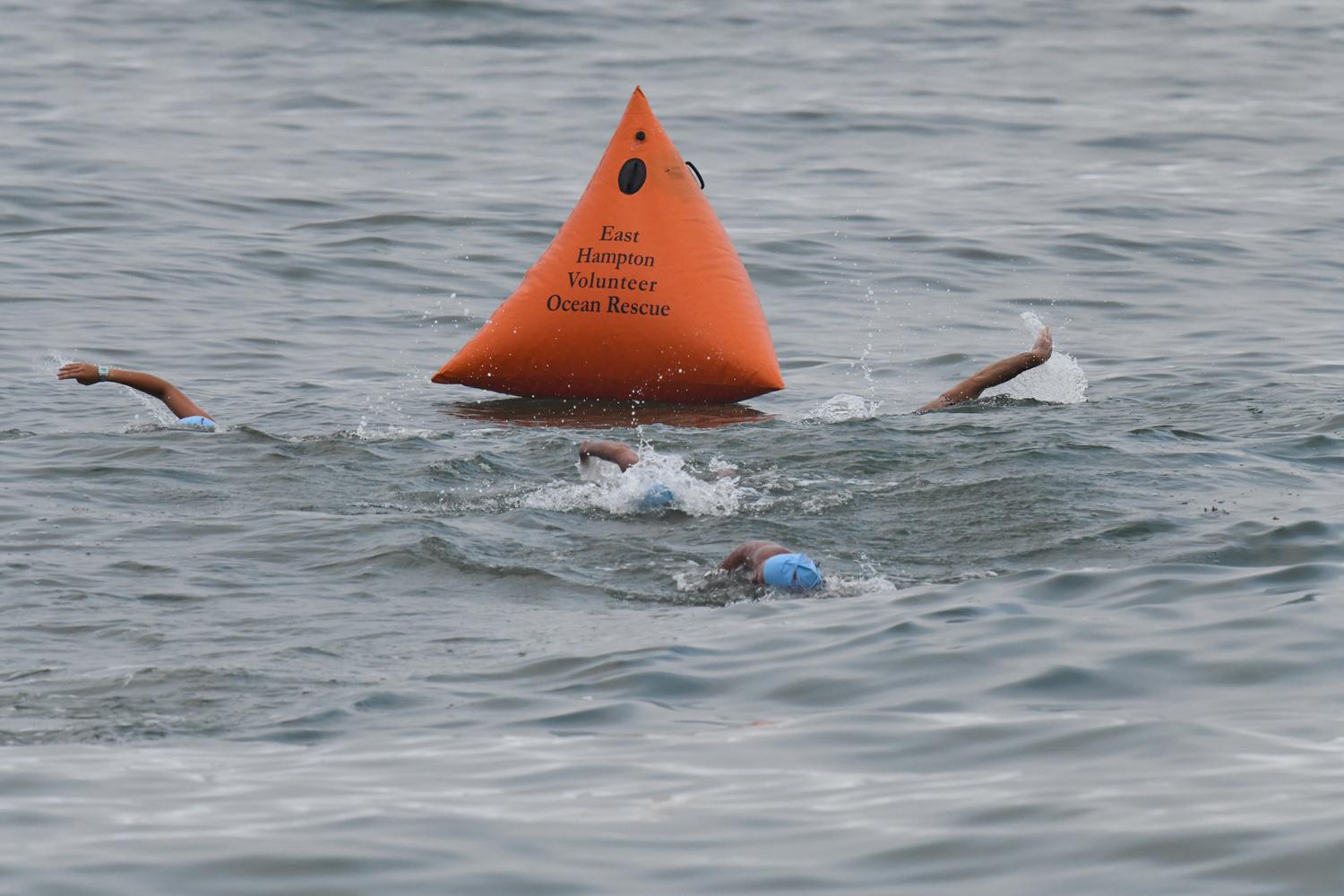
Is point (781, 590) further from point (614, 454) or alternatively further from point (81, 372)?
point (81, 372)

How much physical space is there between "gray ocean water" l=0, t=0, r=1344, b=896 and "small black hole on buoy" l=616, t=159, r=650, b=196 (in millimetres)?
1245

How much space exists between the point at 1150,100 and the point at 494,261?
10155 mm

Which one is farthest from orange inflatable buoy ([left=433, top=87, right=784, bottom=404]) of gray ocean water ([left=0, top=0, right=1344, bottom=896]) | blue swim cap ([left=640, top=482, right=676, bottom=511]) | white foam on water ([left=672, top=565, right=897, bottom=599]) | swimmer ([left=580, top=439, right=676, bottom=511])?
white foam on water ([left=672, top=565, right=897, bottom=599])

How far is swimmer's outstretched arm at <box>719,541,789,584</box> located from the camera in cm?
521

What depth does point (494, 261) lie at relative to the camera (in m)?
12.2

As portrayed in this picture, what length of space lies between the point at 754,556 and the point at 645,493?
106cm

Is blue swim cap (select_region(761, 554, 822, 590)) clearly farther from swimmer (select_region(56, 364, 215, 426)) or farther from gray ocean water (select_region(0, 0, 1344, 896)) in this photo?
swimmer (select_region(56, 364, 215, 426))

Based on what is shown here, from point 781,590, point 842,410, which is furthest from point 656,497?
point 842,410

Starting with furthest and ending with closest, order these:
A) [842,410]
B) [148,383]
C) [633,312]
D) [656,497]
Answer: [633,312] → [842,410] → [148,383] → [656,497]

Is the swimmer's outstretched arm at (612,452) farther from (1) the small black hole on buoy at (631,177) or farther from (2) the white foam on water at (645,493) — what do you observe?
(1) the small black hole on buoy at (631,177)

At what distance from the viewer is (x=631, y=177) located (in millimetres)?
8492

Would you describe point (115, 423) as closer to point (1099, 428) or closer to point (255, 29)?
point (1099, 428)

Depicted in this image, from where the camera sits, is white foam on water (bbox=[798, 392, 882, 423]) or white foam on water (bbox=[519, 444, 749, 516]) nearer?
white foam on water (bbox=[519, 444, 749, 516])

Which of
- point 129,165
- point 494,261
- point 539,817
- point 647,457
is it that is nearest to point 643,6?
point 129,165
